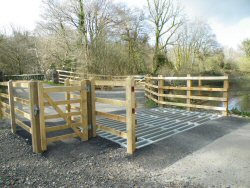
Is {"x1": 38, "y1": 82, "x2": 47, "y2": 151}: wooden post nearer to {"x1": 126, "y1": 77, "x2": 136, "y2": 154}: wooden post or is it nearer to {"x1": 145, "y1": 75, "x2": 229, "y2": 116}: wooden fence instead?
{"x1": 126, "y1": 77, "x2": 136, "y2": 154}: wooden post

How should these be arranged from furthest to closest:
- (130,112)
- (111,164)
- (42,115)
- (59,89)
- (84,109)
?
(84,109), (59,89), (42,115), (130,112), (111,164)

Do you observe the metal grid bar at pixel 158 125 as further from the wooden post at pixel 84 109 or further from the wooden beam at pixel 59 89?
the wooden beam at pixel 59 89

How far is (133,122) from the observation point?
3.62 metres

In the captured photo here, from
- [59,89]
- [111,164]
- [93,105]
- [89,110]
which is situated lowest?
[111,164]

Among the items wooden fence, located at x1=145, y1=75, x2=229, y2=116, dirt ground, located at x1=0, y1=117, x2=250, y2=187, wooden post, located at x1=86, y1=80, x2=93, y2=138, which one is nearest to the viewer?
dirt ground, located at x1=0, y1=117, x2=250, y2=187

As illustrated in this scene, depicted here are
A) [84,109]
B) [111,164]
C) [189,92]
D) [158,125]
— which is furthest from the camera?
[189,92]

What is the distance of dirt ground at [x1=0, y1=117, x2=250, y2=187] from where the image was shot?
2771 millimetres

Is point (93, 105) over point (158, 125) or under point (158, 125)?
over

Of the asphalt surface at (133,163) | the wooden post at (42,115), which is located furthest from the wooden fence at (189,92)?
the wooden post at (42,115)

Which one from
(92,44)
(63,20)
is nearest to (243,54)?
(92,44)

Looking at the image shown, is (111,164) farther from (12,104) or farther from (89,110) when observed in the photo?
(12,104)

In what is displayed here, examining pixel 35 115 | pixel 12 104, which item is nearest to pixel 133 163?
pixel 35 115

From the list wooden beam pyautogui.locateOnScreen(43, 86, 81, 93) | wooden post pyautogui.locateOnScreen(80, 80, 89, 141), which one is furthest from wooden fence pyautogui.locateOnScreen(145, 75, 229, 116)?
wooden beam pyautogui.locateOnScreen(43, 86, 81, 93)

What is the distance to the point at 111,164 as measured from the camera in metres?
3.27
